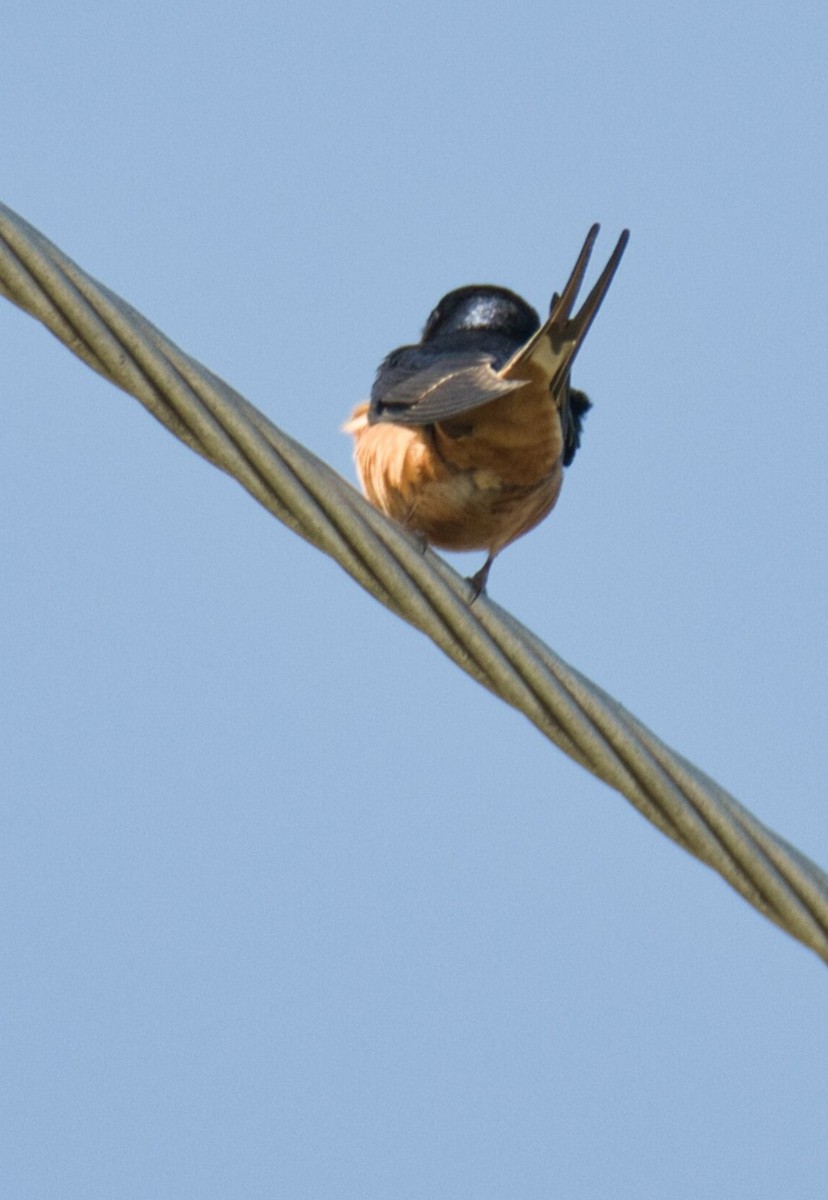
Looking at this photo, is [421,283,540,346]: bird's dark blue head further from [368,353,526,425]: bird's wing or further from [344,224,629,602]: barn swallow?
[368,353,526,425]: bird's wing

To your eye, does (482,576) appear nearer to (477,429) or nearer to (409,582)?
(477,429)

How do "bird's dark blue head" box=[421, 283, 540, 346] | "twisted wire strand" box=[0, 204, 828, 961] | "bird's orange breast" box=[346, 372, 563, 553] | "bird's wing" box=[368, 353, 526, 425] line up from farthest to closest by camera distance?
1. "bird's dark blue head" box=[421, 283, 540, 346]
2. "bird's orange breast" box=[346, 372, 563, 553]
3. "bird's wing" box=[368, 353, 526, 425]
4. "twisted wire strand" box=[0, 204, 828, 961]

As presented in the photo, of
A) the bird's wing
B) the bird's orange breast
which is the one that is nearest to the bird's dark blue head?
the bird's wing

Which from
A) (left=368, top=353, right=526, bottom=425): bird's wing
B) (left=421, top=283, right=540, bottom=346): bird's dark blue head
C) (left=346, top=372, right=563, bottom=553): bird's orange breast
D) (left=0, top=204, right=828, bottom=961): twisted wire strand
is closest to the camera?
(left=0, top=204, right=828, bottom=961): twisted wire strand

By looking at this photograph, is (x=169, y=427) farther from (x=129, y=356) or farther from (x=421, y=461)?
(x=421, y=461)

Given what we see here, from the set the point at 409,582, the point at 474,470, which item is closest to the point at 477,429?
the point at 474,470
